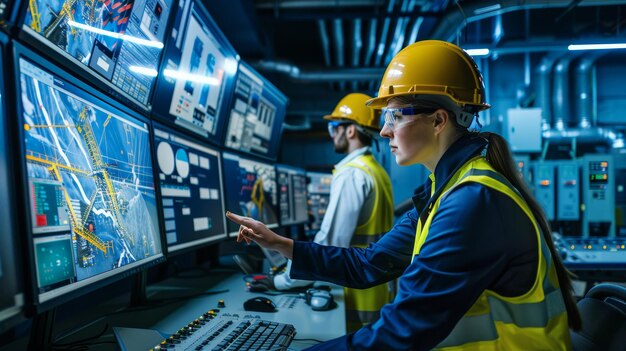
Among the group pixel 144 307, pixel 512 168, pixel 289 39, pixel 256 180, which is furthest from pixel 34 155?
pixel 289 39

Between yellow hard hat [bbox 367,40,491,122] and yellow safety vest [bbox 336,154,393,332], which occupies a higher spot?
yellow hard hat [bbox 367,40,491,122]

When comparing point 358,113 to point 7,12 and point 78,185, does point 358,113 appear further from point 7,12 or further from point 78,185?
point 7,12

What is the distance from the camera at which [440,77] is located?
1.14 m

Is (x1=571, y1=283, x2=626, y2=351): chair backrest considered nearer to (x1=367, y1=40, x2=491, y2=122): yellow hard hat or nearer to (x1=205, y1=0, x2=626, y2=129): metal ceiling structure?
(x1=367, y1=40, x2=491, y2=122): yellow hard hat

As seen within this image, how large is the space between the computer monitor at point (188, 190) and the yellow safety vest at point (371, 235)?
2.40 feet

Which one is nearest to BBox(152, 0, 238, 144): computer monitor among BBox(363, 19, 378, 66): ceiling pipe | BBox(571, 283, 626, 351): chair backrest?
BBox(571, 283, 626, 351): chair backrest

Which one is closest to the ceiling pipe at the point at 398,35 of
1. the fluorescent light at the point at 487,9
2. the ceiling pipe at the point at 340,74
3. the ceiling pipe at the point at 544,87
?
the ceiling pipe at the point at 340,74

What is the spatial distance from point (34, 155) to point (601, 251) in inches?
175

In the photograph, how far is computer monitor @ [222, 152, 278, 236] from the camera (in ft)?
7.00

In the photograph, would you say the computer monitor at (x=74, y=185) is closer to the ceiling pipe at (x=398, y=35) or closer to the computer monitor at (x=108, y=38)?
the computer monitor at (x=108, y=38)

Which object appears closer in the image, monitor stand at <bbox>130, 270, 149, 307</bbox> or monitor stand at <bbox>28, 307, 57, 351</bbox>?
monitor stand at <bbox>28, 307, 57, 351</bbox>

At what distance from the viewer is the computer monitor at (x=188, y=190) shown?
4.82 feet

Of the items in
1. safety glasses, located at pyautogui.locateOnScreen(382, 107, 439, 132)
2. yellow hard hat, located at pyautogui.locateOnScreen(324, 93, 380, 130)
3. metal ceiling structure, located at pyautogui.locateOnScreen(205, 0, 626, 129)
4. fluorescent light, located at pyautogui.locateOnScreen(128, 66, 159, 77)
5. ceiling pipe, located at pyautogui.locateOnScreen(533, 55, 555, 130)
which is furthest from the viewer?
ceiling pipe, located at pyautogui.locateOnScreen(533, 55, 555, 130)

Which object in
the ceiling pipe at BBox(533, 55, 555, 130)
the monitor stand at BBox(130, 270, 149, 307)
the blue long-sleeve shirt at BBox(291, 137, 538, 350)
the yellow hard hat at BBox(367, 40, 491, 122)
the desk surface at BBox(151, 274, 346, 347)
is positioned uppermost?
the ceiling pipe at BBox(533, 55, 555, 130)
